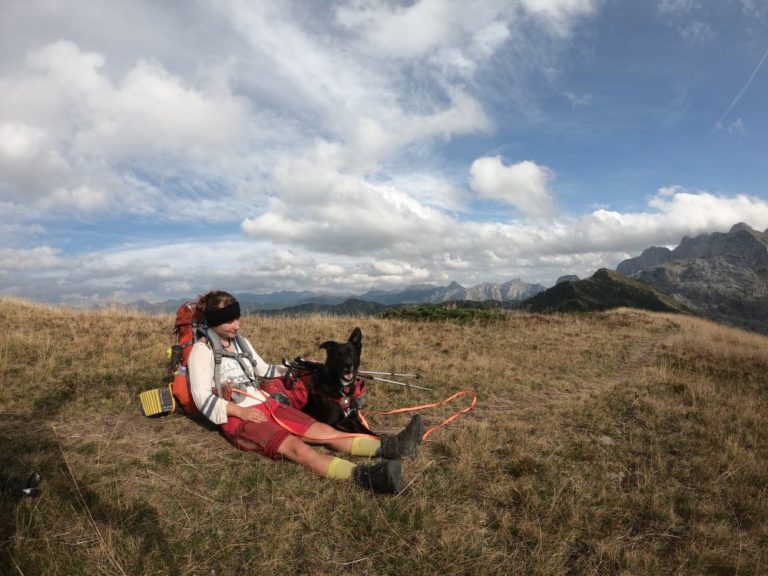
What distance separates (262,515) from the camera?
3.34 m

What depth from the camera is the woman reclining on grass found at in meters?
4.13

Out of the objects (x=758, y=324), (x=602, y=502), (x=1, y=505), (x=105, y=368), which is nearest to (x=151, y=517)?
(x=1, y=505)

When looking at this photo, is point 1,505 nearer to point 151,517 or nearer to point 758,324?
point 151,517

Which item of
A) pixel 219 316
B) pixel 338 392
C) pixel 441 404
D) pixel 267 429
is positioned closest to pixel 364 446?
pixel 338 392

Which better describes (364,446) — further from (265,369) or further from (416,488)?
(265,369)

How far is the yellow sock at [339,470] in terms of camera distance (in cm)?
394

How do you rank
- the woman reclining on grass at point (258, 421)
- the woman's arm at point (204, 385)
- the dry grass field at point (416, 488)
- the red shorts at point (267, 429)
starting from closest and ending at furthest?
the dry grass field at point (416, 488), the woman reclining on grass at point (258, 421), the red shorts at point (267, 429), the woman's arm at point (204, 385)

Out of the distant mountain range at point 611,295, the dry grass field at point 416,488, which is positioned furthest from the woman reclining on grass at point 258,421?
the distant mountain range at point 611,295

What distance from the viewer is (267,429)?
442 centimetres

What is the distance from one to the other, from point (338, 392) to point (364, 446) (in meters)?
0.86

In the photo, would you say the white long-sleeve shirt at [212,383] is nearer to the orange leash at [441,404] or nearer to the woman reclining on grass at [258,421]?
the woman reclining on grass at [258,421]

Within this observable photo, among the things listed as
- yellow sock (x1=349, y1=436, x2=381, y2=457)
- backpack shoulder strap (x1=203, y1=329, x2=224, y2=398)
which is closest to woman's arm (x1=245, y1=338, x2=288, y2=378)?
backpack shoulder strap (x1=203, y1=329, x2=224, y2=398)

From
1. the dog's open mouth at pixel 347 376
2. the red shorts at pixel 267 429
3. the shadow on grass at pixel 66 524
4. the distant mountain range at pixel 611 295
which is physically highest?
the dog's open mouth at pixel 347 376

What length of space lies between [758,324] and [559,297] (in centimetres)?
Answer: 10102
